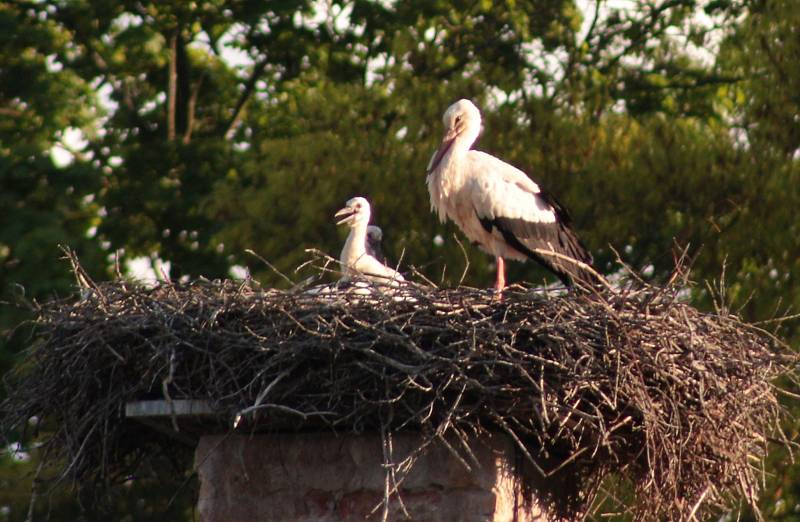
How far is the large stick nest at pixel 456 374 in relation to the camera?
665 cm

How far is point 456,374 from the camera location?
6.62 m

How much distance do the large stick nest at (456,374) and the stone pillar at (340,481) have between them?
85 mm

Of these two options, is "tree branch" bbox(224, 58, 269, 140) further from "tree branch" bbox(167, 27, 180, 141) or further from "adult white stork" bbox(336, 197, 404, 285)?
"adult white stork" bbox(336, 197, 404, 285)

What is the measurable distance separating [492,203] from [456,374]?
2.84 metres

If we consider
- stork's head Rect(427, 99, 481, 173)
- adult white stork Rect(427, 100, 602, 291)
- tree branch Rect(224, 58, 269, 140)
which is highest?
stork's head Rect(427, 99, 481, 173)

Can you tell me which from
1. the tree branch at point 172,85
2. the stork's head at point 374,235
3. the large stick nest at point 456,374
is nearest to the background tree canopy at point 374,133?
the tree branch at point 172,85

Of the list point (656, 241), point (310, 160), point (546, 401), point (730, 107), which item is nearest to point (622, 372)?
point (546, 401)

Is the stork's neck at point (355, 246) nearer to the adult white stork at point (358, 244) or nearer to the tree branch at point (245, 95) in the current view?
the adult white stork at point (358, 244)

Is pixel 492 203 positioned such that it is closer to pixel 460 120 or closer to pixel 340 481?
pixel 460 120

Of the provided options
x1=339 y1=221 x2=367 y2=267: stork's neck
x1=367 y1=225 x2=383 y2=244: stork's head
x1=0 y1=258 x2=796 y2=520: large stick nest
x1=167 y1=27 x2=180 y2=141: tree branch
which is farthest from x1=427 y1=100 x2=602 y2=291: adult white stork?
x1=167 y1=27 x2=180 y2=141: tree branch

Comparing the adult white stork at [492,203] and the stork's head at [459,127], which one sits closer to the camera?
the adult white stork at [492,203]

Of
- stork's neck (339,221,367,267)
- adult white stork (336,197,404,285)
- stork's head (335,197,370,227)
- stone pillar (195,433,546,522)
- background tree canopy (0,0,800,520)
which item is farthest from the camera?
background tree canopy (0,0,800,520)

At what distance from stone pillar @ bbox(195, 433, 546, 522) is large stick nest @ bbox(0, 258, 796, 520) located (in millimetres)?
85

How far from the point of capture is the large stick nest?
21.8ft
